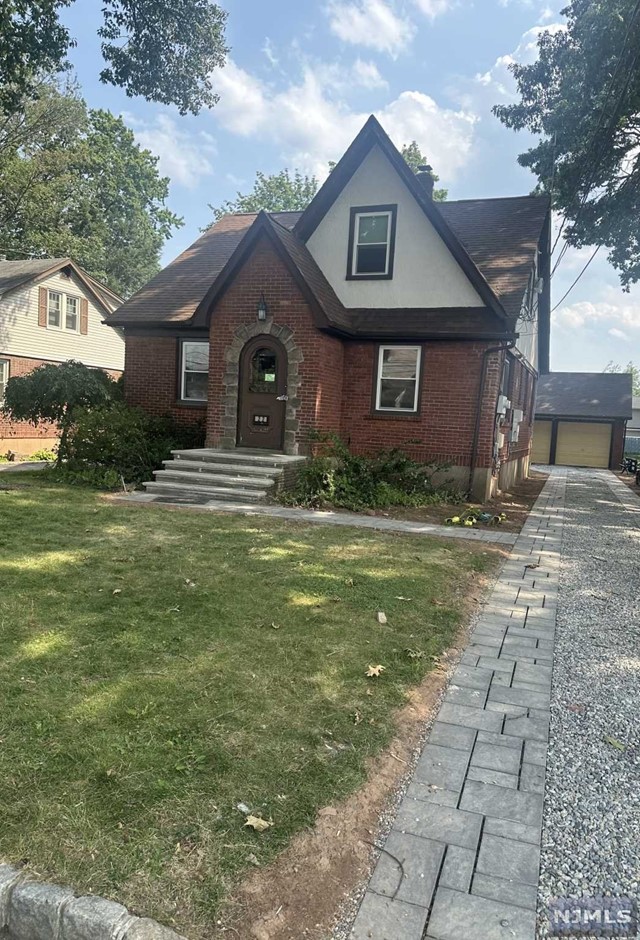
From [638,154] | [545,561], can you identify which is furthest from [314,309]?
[638,154]

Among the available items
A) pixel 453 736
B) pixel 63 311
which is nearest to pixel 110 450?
pixel 453 736

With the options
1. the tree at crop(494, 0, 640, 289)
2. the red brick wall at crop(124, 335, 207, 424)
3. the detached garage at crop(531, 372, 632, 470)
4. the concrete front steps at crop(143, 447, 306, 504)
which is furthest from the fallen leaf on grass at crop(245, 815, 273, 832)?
the detached garage at crop(531, 372, 632, 470)

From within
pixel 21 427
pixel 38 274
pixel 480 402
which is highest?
pixel 38 274

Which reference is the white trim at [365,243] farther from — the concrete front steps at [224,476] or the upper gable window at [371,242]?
the concrete front steps at [224,476]

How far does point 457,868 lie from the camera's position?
2277mm

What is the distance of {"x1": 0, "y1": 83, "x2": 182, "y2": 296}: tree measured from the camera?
30953mm

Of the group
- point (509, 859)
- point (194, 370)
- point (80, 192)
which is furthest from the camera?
point (80, 192)

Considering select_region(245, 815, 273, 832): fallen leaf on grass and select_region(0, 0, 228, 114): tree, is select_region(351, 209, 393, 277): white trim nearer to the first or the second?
select_region(0, 0, 228, 114): tree

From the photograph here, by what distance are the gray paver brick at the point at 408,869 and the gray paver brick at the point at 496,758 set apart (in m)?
0.70

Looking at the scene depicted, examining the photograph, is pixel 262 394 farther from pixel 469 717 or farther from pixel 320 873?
pixel 320 873

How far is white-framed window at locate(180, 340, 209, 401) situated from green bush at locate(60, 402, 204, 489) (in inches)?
80.7

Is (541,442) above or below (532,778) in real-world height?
above

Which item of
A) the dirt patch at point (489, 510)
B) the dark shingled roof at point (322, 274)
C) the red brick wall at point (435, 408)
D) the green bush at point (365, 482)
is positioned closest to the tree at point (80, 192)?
the dark shingled roof at point (322, 274)

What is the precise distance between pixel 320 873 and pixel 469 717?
1521 millimetres
